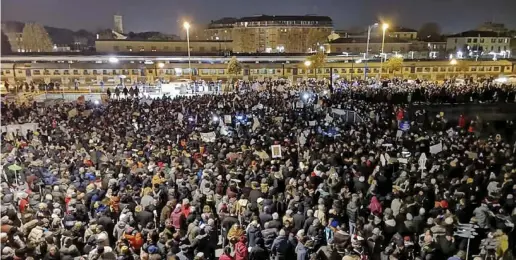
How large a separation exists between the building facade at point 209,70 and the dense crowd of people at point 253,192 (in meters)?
27.7

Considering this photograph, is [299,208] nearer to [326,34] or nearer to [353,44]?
[353,44]

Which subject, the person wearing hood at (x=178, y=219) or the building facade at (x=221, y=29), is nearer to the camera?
the person wearing hood at (x=178, y=219)

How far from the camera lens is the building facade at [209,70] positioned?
46.3 metres

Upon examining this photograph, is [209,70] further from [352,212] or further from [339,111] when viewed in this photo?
[352,212]

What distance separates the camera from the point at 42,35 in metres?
85.9

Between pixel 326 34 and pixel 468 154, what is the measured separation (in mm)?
93668

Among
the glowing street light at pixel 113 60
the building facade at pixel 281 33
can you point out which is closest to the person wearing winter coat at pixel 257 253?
the glowing street light at pixel 113 60

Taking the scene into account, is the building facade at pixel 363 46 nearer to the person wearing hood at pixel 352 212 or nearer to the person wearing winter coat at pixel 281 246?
the person wearing hood at pixel 352 212

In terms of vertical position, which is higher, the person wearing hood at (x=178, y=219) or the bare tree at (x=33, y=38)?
the bare tree at (x=33, y=38)

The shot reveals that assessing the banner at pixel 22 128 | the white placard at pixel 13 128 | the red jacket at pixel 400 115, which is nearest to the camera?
the white placard at pixel 13 128

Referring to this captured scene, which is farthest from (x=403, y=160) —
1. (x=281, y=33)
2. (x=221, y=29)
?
(x=221, y=29)

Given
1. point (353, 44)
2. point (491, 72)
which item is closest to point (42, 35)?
point (353, 44)

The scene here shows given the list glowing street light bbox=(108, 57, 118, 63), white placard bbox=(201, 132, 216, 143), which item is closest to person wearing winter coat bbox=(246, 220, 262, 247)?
white placard bbox=(201, 132, 216, 143)

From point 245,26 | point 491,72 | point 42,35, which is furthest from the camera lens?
point 245,26
